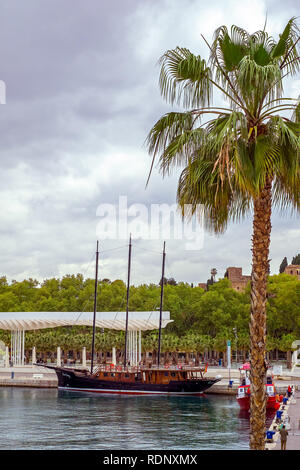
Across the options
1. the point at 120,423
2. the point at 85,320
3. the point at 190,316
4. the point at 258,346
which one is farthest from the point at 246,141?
the point at 190,316

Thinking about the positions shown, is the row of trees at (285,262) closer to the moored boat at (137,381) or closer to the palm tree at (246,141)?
the moored boat at (137,381)

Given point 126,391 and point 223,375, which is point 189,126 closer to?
point 126,391

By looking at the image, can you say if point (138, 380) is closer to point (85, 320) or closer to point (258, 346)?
point (85, 320)

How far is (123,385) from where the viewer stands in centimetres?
6631

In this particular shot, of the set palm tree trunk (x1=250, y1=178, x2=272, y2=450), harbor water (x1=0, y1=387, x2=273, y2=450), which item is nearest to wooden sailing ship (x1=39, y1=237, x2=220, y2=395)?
harbor water (x1=0, y1=387, x2=273, y2=450)

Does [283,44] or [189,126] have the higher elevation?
Result: [283,44]

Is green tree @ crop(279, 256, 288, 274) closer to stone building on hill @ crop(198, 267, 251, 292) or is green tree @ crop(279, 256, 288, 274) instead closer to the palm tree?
stone building on hill @ crop(198, 267, 251, 292)

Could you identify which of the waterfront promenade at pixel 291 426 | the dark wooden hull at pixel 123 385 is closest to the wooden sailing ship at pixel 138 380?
the dark wooden hull at pixel 123 385

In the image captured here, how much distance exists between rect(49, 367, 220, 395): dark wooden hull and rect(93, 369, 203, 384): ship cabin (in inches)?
13.3

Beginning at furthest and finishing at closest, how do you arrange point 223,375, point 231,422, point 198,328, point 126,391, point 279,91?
point 198,328 → point 223,375 → point 126,391 → point 231,422 → point 279,91

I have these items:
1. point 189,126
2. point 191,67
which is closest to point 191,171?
point 189,126

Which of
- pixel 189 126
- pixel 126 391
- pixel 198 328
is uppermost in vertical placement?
pixel 189 126

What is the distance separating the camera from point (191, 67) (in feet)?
41.8

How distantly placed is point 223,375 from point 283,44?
6139 centimetres
